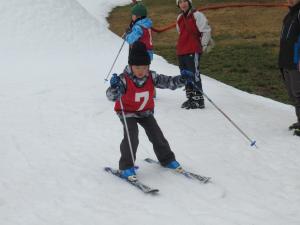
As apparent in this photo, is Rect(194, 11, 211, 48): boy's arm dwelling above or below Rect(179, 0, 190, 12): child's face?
below

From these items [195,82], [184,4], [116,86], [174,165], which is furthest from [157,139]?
[184,4]

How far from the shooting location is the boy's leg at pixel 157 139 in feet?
20.7

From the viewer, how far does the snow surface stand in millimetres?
5324

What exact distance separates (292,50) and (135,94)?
2827 mm

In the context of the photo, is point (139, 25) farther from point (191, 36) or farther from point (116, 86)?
point (116, 86)

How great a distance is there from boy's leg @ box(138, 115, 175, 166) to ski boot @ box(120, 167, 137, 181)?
474 millimetres

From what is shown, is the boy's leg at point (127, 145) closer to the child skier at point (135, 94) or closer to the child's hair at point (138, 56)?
the child skier at point (135, 94)

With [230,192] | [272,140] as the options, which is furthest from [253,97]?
[230,192]

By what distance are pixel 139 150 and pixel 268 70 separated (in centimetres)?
780

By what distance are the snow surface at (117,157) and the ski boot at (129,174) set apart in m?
0.10

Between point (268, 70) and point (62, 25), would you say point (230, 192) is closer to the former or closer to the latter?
point (268, 70)

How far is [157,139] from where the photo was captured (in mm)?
6375

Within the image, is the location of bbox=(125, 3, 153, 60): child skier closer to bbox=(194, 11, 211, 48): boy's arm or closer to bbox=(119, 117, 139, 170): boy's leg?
bbox=(194, 11, 211, 48): boy's arm

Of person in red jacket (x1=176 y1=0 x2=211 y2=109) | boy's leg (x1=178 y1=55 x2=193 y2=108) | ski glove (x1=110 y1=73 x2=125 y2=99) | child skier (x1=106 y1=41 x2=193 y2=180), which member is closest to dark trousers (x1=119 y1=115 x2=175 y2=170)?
child skier (x1=106 y1=41 x2=193 y2=180)
